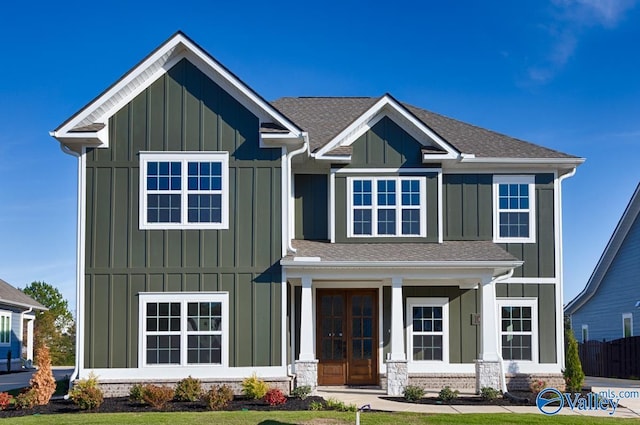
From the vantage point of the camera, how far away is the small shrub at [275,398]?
16.0 meters

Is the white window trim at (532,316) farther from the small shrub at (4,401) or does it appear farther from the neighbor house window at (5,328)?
the neighbor house window at (5,328)

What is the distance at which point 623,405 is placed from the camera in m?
16.8

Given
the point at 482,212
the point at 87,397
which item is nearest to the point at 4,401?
the point at 87,397

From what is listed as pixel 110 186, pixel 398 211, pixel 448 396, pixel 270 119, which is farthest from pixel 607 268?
pixel 110 186

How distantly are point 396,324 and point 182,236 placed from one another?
5.18 m

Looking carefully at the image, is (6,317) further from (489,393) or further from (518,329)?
(489,393)

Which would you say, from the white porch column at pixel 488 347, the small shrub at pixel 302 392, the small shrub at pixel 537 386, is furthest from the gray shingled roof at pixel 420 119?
the small shrub at pixel 302 392

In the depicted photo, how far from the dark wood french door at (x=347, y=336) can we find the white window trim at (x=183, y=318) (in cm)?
302

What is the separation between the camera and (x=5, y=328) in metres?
36.0

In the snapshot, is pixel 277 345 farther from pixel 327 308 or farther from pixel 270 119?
pixel 270 119

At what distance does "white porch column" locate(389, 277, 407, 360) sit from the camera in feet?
58.8

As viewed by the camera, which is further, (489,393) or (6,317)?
(6,317)

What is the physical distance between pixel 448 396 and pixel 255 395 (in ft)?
13.3

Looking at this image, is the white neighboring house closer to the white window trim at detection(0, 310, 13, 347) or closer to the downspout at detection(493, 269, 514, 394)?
the white window trim at detection(0, 310, 13, 347)
